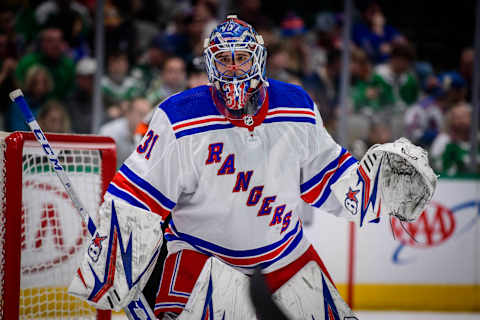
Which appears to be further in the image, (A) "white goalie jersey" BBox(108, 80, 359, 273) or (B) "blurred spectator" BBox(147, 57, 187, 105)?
(B) "blurred spectator" BBox(147, 57, 187, 105)

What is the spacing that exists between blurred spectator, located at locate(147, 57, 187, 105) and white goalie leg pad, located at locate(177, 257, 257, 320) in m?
2.52

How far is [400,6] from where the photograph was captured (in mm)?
4688

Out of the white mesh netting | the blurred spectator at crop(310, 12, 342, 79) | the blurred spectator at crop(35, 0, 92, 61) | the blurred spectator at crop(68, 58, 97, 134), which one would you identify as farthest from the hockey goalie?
the blurred spectator at crop(310, 12, 342, 79)

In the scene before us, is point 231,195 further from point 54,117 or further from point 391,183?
point 54,117

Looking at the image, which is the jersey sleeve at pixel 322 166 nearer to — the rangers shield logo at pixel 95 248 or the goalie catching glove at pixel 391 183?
the goalie catching glove at pixel 391 183

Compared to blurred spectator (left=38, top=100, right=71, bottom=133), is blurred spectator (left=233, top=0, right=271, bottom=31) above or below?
above

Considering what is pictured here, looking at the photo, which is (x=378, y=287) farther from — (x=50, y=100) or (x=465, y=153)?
(x=50, y=100)

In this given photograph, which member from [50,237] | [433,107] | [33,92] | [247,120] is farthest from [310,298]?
→ [433,107]

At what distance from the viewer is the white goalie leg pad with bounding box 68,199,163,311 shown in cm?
153

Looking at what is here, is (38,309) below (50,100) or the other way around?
below

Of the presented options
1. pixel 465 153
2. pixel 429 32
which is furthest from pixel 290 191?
pixel 429 32

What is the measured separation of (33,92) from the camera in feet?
12.4

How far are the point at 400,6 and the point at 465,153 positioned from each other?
1.24 meters

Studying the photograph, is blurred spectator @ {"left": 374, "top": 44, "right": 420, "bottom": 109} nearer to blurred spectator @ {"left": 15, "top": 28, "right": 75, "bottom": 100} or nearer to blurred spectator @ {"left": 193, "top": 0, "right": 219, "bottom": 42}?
blurred spectator @ {"left": 193, "top": 0, "right": 219, "bottom": 42}
